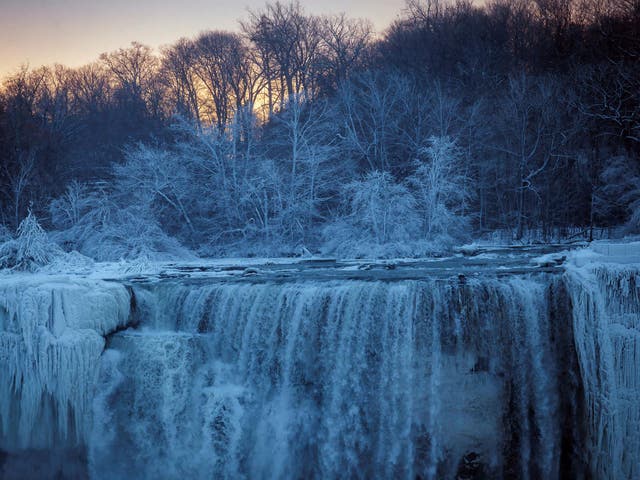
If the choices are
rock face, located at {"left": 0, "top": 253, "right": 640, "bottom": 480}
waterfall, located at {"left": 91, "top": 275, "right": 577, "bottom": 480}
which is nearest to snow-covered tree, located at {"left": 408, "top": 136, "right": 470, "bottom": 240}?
rock face, located at {"left": 0, "top": 253, "right": 640, "bottom": 480}

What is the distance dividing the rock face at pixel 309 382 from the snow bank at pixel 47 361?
22mm

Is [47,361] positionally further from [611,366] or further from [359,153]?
[359,153]

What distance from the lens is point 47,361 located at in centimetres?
946

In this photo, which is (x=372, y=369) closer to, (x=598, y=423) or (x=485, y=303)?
(x=485, y=303)

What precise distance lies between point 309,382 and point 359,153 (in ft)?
56.1

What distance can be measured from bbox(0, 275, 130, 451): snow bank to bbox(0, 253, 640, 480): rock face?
0.02 m

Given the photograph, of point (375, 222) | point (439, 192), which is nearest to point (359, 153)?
point (439, 192)

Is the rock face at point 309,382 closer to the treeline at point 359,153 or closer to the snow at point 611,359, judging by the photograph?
the snow at point 611,359

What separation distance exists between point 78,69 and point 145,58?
6054 millimetres

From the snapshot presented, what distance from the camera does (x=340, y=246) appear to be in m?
19.6

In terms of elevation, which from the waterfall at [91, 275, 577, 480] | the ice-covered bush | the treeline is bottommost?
the waterfall at [91, 275, 577, 480]

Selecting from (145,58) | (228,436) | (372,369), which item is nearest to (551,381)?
(372,369)

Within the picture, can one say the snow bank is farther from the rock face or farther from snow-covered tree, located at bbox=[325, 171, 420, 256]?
snow-covered tree, located at bbox=[325, 171, 420, 256]

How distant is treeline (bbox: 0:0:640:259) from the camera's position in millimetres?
21062
